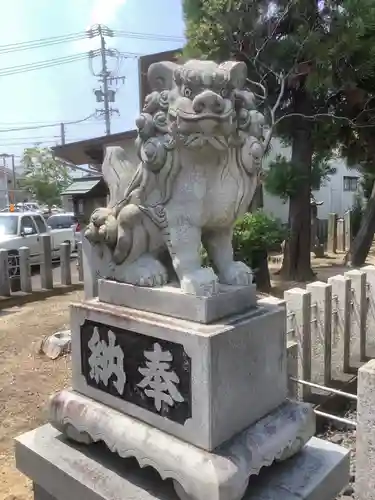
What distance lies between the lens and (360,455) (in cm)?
223

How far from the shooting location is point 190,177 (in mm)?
1777

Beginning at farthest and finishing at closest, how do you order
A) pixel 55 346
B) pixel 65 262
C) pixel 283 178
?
pixel 65 262 → pixel 283 178 → pixel 55 346

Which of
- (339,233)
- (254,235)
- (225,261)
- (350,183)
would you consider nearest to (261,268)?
(254,235)

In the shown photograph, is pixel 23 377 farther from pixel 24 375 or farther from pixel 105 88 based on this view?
pixel 105 88

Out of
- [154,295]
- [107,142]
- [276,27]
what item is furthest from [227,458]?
[107,142]

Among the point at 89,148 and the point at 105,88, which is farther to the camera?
the point at 105,88

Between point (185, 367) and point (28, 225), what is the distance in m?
9.51

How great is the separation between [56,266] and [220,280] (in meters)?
10.8

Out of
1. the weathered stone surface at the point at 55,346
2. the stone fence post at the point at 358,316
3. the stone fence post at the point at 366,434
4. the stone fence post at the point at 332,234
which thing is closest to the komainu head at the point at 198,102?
the stone fence post at the point at 366,434

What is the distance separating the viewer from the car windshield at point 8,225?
9.97 metres

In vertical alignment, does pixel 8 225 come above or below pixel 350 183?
below

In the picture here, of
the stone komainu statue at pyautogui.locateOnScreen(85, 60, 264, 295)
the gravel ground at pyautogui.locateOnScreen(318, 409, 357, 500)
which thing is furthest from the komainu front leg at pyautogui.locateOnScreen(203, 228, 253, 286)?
the gravel ground at pyautogui.locateOnScreen(318, 409, 357, 500)

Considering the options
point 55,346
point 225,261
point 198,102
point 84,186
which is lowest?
point 55,346

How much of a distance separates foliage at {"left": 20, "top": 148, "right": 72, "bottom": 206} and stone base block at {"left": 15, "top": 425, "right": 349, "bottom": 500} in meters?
30.3
